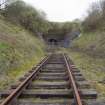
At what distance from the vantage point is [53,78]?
10.1 metres

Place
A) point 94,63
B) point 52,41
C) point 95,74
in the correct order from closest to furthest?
point 95,74 < point 94,63 < point 52,41

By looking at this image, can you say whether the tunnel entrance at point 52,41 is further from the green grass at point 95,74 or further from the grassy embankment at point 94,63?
the green grass at point 95,74

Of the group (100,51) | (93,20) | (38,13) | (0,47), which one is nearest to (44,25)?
(38,13)

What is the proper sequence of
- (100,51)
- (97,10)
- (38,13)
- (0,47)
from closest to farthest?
(0,47) < (100,51) < (97,10) < (38,13)

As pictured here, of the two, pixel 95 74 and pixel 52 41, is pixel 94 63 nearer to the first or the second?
pixel 95 74

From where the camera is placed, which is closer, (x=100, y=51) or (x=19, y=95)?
(x=19, y=95)

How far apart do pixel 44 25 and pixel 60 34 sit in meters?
24.5

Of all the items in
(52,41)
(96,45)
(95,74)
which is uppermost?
(52,41)

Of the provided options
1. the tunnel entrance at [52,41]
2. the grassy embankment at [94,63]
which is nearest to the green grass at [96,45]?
the grassy embankment at [94,63]

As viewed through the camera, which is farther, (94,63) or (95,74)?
(94,63)

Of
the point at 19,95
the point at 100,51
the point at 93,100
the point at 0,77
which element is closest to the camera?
the point at 93,100

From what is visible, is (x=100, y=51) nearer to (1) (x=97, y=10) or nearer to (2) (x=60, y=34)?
(1) (x=97, y=10)

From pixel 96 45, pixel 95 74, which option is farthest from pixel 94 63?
pixel 96 45

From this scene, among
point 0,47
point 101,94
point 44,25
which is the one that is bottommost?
point 101,94
